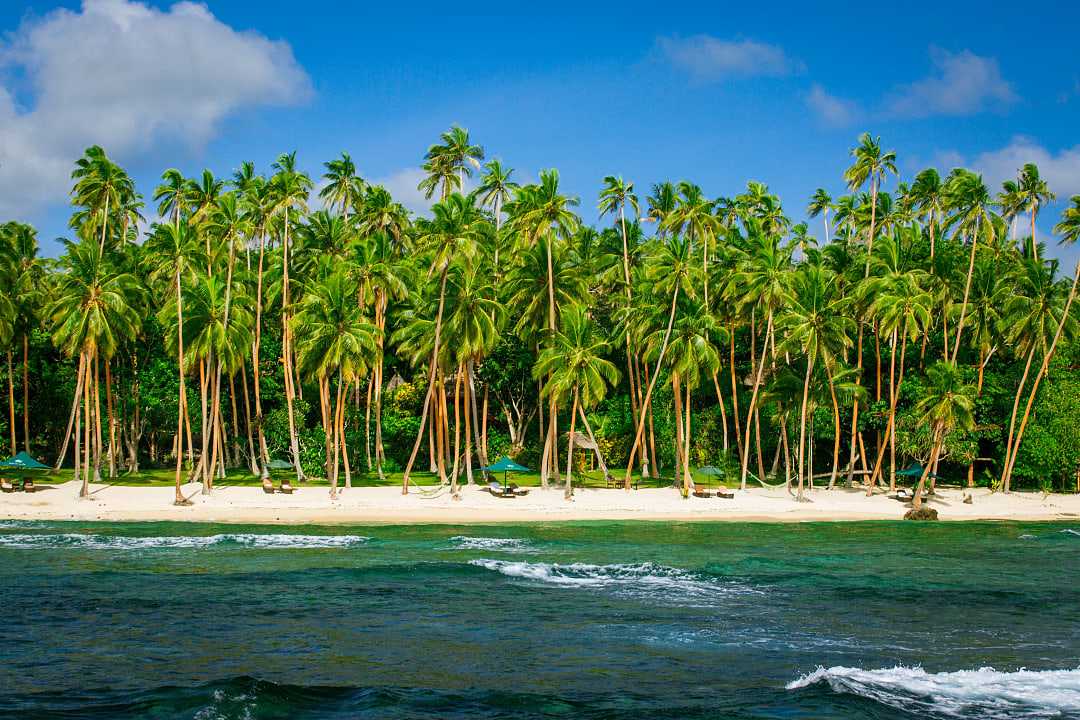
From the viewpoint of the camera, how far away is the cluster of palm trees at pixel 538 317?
46.3m

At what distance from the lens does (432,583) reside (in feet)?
83.2

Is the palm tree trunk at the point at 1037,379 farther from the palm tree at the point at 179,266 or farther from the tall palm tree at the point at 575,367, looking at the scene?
the palm tree at the point at 179,266

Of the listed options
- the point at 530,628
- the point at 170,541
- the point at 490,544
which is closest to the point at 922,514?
the point at 490,544

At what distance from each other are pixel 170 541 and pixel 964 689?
89.4ft

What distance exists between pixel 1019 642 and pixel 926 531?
21.2 metres

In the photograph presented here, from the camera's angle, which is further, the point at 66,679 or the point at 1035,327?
the point at 1035,327

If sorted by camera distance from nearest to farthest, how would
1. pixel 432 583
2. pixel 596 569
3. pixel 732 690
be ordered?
pixel 732 690
pixel 432 583
pixel 596 569

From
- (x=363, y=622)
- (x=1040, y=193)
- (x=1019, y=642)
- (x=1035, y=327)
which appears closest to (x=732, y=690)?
(x=1019, y=642)

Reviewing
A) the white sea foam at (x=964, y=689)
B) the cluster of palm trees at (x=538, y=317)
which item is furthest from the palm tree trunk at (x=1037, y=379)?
the white sea foam at (x=964, y=689)

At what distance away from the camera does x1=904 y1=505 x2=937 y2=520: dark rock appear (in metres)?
43.4

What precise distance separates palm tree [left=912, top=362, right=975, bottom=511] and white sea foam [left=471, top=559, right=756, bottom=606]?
68.2 feet

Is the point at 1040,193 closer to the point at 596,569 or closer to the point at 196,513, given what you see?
the point at 596,569

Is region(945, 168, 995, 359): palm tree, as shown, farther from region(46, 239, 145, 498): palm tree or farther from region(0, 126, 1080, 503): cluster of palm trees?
region(46, 239, 145, 498): palm tree

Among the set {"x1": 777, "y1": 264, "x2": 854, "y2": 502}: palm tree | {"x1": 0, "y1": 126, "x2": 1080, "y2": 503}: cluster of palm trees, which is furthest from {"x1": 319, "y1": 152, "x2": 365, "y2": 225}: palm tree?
{"x1": 777, "y1": 264, "x2": 854, "y2": 502}: palm tree
